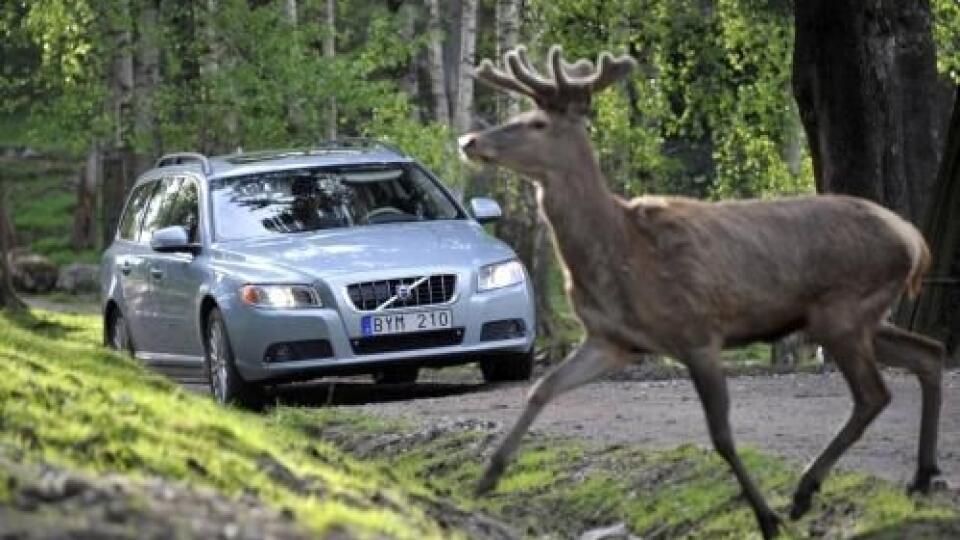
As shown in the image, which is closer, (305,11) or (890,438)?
(890,438)

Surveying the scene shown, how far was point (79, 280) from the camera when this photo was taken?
44281 millimetres

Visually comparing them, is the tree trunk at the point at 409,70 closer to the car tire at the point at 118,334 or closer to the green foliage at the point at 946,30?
the green foliage at the point at 946,30

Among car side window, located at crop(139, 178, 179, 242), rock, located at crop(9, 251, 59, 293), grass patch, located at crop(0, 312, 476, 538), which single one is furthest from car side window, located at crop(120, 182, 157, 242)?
rock, located at crop(9, 251, 59, 293)

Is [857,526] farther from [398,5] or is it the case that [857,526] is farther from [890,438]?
[398,5]

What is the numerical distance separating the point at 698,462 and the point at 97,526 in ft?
20.1

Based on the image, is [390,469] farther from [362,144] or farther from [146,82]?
[146,82]

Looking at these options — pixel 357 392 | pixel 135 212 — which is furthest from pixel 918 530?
pixel 135 212

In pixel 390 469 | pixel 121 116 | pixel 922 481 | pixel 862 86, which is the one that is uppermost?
pixel 862 86

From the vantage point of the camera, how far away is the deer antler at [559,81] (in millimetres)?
11281

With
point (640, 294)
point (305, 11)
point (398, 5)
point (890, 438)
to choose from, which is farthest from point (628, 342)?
point (398, 5)

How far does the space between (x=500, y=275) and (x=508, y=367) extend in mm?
871

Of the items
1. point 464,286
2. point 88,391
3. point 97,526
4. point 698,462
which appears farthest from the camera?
point 464,286

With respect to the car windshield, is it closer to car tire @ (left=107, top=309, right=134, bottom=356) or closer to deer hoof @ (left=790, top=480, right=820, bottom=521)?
car tire @ (left=107, top=309, right=134, bottom=356)

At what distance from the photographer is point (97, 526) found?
23.2ft
